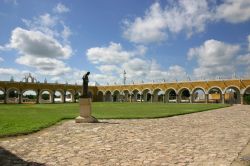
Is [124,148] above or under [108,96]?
under

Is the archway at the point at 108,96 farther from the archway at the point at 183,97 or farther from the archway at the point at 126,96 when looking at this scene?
the archway at the point at 183,97

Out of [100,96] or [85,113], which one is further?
[100,96]

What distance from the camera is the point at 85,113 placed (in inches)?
525

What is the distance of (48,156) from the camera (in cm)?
649

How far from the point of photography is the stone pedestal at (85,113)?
13.1 m

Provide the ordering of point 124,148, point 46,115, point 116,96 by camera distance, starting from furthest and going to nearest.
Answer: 1. point 116,96
2. point 46,115
3. point 124,148

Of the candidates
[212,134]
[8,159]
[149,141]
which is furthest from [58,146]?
[212,134]

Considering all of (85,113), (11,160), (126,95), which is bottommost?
(11,160)

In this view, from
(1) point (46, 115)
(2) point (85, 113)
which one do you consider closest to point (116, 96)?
(1) point (46, 115)

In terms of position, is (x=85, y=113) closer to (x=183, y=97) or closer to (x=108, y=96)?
(x=108, y=96)

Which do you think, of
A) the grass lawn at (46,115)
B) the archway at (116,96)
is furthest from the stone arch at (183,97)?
the grass lawn at (46,115)

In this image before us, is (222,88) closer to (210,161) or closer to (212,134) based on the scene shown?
(212,134)

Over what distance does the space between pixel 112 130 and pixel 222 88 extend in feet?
132

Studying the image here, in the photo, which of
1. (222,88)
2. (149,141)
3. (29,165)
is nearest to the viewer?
(29,165)
